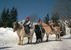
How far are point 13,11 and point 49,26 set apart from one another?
6744cm

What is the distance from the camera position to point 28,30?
1680 cm

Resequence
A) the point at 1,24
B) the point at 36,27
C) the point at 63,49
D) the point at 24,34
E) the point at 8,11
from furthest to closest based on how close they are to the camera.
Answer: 1. the point at 8,11
2. the point at 1,24
3. the point at 36,27
4. the point at 24,34
5. the point at 63,49

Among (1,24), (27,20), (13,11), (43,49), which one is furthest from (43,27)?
(13,11)

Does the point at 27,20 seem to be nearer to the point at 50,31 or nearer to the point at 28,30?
the point at 28,30

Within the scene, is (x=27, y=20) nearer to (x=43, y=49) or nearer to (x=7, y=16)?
(x=43, y=49)

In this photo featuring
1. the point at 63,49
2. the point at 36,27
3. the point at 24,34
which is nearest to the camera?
the point at 63,49

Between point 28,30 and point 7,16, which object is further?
point 7,16

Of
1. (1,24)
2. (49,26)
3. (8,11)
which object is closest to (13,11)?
(8,11)

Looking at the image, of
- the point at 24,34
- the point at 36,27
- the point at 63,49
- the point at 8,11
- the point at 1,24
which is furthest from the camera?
the point at 8,11

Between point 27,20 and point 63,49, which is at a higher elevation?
point 27,20

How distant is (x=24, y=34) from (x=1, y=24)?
6147 centimetres

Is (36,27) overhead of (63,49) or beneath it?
overhead

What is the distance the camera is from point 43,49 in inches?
526

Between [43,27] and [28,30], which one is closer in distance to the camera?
[28,30]
